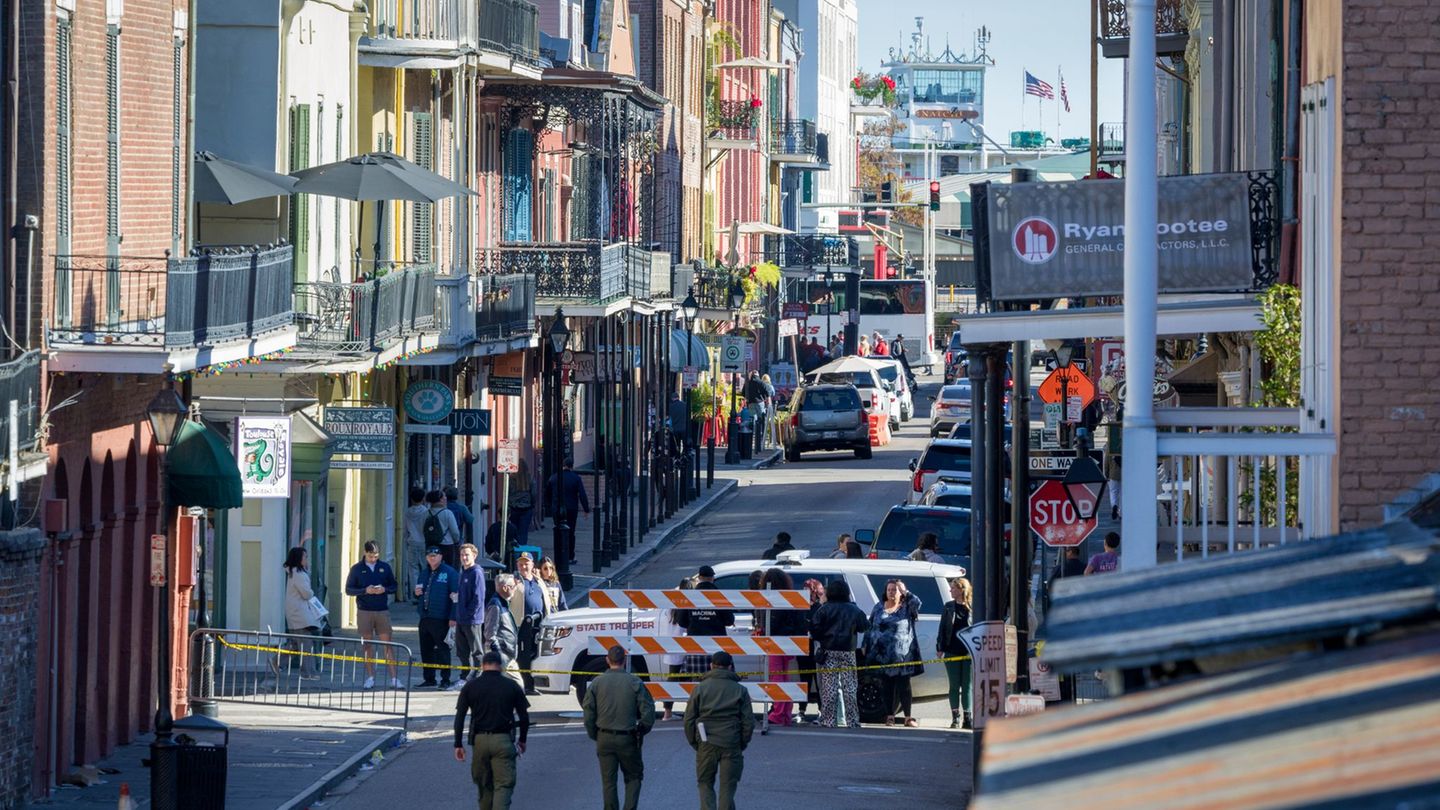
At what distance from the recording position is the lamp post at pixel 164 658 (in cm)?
1633

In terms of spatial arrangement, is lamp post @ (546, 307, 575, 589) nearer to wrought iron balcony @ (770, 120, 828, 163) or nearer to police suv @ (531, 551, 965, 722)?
police suv @ (531, 551, 965, 722)

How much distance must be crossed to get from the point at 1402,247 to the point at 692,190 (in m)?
55.5

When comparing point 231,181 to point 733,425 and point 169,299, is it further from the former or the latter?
point 733,425

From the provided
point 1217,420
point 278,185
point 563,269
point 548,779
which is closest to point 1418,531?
point 1217,420

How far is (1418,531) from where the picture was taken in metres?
7.24

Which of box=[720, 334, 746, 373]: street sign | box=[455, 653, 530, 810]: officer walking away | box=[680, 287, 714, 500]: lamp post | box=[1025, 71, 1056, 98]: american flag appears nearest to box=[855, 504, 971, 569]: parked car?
box=[455, 653, 530, 810]: officer walking away

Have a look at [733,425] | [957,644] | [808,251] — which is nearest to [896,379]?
[733,425]

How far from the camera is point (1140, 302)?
10.3m

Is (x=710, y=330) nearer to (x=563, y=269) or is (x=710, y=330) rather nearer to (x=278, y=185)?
(x=563, y=269)

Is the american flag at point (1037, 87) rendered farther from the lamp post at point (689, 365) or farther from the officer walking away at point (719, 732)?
the officer walking away at point (719, 732)

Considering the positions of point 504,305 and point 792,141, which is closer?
point 504,305

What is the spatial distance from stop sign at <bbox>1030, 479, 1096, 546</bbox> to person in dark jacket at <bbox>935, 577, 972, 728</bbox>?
6.37ft

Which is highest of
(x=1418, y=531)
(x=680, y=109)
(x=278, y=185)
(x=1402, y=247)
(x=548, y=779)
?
(x=680, y=109)

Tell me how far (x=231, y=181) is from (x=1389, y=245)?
57.2ft
